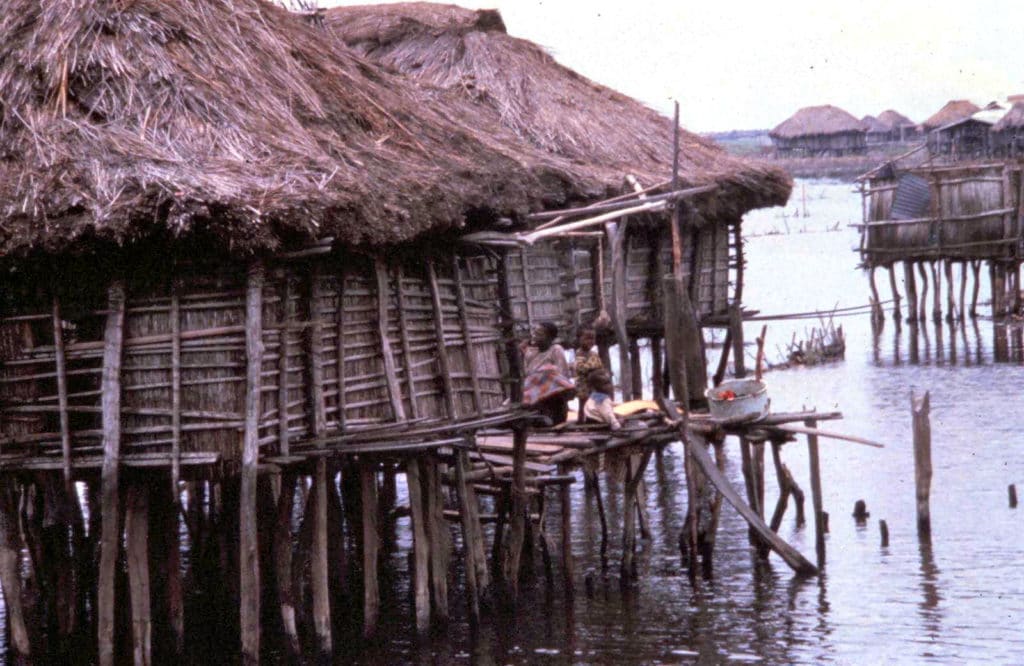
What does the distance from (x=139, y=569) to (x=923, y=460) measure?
8661 millimetres

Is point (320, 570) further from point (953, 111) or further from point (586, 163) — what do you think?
point (953, 111)

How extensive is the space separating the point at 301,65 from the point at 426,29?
30.7ft

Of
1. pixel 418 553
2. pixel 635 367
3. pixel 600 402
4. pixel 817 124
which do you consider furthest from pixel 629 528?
pixel 817 124

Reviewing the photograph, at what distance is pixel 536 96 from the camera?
23.6 m

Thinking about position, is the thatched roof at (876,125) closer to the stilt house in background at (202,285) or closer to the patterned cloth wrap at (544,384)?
the patterned cloth wrap at (544,384)

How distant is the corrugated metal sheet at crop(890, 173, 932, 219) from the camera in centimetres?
3962

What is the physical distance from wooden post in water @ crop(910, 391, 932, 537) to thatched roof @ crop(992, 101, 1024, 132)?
107 feet

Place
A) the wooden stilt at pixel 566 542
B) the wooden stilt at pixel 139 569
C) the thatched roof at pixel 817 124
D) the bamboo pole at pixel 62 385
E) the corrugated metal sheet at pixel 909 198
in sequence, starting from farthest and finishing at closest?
the thatched roof at pixel 817 124 < the corrugated metal sheet at pixel 909 198 < the wooden stilt at pixel 566 542 < the wooden stilt at pixel 139 569 < the bamboo pole at pixel 62 385

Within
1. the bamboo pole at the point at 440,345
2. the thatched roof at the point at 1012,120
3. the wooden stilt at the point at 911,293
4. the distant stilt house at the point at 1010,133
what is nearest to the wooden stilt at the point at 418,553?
the bamboo pole at the point at 440,345

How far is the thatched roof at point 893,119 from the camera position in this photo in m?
72.4

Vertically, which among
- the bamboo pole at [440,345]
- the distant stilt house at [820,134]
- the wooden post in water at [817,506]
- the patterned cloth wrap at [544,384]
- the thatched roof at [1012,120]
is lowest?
the wooden post in water at [817,506]

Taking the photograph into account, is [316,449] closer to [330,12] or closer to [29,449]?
[29,449]

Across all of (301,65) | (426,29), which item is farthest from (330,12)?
(301,65)

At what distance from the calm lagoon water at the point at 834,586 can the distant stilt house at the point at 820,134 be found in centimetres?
3832
